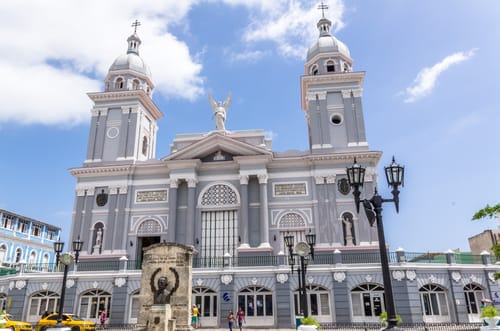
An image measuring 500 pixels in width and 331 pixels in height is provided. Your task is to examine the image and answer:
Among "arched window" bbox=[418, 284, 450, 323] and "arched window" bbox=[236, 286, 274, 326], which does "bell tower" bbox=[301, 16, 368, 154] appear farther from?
"arched window" bbox=[236, 286, 274, 326]

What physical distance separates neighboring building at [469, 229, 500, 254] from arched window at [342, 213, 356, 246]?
19.8m

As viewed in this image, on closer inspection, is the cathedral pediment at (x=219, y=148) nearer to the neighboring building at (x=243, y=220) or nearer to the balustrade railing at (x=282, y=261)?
the neighboring building at (x=243, y=220)

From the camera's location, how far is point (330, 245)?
30.9 metres

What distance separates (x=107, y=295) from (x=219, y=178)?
1266cm

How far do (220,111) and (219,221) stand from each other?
10.7 m

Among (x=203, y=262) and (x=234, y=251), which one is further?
(x=234, y=251)

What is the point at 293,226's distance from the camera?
3244 cm

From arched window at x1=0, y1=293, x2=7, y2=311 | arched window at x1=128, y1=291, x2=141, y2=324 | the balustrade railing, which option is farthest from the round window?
arched window at x1=0, y1=293, x2=7, y2=311

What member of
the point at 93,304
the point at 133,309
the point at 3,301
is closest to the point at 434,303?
the point at 133,309

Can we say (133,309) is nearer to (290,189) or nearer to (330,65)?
(290,189)

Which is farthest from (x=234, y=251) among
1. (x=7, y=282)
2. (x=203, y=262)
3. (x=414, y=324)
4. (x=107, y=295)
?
(x=7, y=282)

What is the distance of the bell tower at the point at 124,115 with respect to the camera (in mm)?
36875

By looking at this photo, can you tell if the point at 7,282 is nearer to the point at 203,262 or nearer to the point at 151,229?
the point at 151,229

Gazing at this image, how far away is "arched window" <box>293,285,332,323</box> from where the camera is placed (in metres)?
25.0
